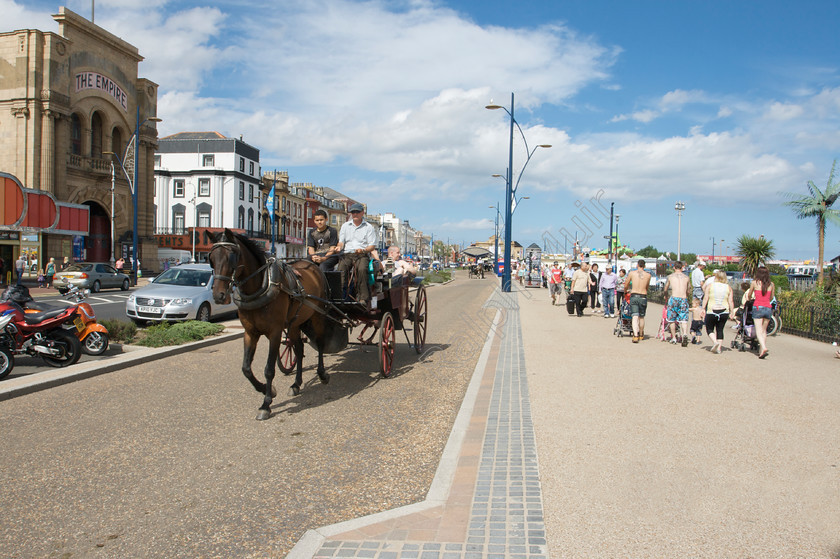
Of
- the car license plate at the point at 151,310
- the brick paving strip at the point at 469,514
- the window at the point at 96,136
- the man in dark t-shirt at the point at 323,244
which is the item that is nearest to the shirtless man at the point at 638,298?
the man in dark t-shirt at the point at 323,244

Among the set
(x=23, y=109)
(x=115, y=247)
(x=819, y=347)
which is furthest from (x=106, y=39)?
(x=819, y=347)

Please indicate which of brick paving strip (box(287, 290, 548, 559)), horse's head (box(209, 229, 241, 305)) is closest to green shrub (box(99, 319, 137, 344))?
horse's head (box(209, 229, 241, 305))

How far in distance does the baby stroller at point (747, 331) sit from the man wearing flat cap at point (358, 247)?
812 centimetres

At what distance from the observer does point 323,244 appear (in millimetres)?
8750

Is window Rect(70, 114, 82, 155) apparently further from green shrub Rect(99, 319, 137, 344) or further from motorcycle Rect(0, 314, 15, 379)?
motorcycle Rect(0, 314, 15, 379)

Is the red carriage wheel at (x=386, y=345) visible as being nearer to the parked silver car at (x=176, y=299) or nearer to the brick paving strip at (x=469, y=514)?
the brick paving strip at (x=469, y=514)

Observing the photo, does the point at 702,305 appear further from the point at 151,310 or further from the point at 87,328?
the point at 151,310

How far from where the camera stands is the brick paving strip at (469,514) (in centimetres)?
353

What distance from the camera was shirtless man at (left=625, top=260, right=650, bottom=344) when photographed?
13.2 m

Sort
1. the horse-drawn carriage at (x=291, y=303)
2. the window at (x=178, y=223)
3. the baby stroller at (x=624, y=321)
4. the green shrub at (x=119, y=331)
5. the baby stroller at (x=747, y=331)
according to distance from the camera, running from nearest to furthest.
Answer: the horse-drawn carriage at (x=291, y=303) → the green shrub at (x=119, y=331) → the baby stroller at (x=747, y=331) → the baby stroller at (x=624, y=321) → the window at (x=178, y=223)

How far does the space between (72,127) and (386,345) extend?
39.3 meters

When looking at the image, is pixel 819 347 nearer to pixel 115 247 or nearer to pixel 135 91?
pixel 115 247

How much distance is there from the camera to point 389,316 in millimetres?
9008

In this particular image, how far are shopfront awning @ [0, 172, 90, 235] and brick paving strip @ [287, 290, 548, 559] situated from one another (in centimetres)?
3465
